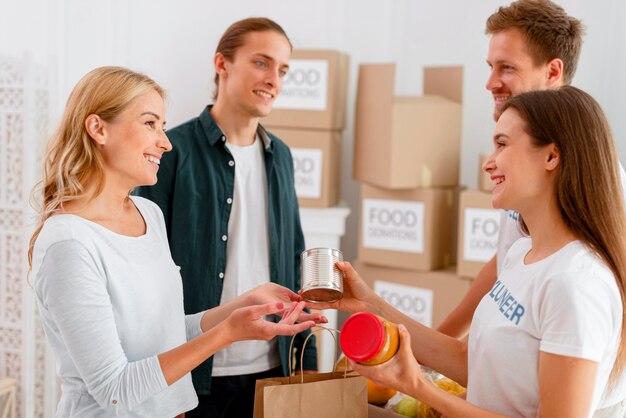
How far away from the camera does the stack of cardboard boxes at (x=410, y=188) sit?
3.18 metres

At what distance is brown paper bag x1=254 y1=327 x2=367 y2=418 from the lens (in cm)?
137

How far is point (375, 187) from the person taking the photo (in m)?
3.35

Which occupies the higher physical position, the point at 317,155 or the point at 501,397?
the point at 317,155

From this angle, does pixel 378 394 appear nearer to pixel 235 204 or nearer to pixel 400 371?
pixel 400 371

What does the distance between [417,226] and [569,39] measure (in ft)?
5.11

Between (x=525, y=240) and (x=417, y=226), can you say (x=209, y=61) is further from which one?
(x=525, y=240)

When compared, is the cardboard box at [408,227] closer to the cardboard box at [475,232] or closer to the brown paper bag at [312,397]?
the cardboard box at [475,232]

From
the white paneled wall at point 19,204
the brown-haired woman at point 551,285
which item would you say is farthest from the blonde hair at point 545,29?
the white paneled wall at point 19,204

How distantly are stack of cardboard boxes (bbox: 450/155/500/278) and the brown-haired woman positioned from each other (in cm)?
178

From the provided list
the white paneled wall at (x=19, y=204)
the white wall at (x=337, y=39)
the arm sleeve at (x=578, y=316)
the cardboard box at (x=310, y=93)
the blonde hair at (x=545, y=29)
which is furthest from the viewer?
the white wall at (x=337, y=39)

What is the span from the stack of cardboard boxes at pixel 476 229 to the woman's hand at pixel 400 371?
6.39 ft

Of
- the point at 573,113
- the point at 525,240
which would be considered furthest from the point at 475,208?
the point at 573,113

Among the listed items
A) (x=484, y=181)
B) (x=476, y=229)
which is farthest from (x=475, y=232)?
(x=484, y=181)

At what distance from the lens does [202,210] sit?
2.03 meters
